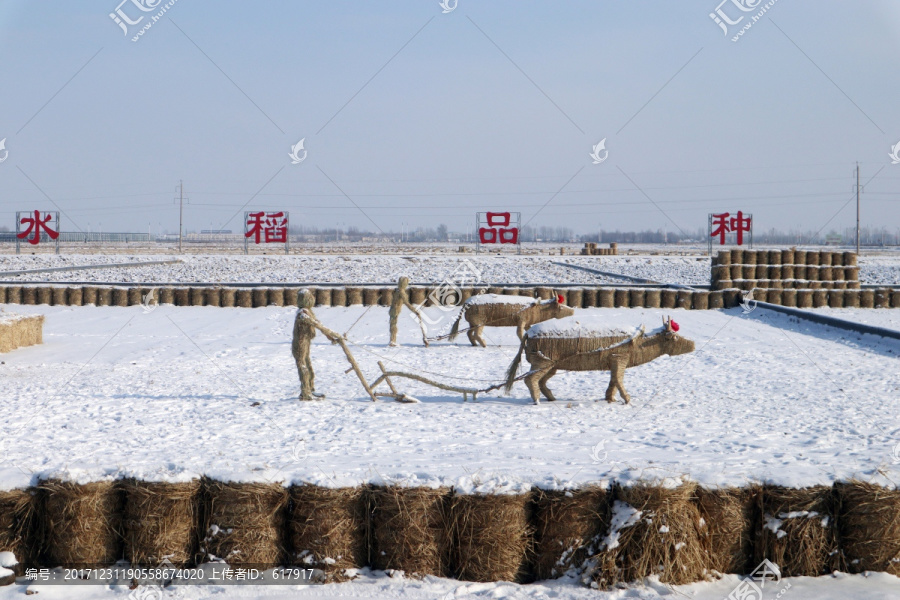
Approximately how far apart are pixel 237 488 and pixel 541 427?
4735mm

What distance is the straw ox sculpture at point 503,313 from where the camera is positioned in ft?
57.3

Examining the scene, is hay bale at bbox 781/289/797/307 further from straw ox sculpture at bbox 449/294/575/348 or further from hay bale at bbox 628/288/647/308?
straw ox sculpture at bbox 449/294/575/348

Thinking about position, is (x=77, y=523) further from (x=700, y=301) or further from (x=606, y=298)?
(x=700, y=301)

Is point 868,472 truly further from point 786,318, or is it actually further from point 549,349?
point 786,318

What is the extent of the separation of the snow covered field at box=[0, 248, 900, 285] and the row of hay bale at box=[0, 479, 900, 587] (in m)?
30.3

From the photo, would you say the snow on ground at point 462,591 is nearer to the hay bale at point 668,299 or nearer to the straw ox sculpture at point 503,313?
the straw ox sculpture at point 503,313

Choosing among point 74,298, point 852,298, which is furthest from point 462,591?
point 852,298

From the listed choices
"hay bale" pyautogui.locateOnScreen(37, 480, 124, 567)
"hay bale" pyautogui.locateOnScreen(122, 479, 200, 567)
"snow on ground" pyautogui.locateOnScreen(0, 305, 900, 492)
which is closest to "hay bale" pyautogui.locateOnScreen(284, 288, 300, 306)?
"snow on ground" pyautogui.locateOnScreen(0, 305, 900, 492)

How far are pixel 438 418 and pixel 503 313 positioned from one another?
7471 mm

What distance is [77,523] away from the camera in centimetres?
661

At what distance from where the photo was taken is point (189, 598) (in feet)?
19.9

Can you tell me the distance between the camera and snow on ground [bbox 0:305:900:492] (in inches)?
285

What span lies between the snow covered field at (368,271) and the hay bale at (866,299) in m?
12.1

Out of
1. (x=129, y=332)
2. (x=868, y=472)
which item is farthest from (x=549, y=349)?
(x=129, y=332)
